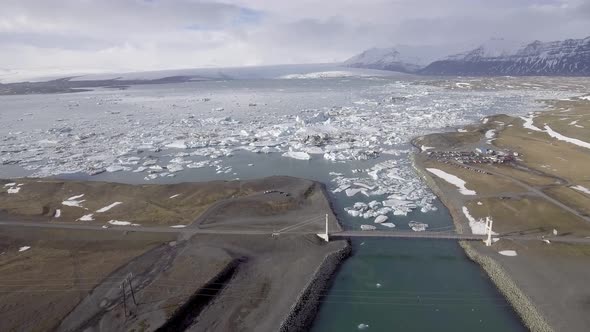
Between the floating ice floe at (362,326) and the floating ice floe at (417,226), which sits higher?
the floating ice floe at (417,226)

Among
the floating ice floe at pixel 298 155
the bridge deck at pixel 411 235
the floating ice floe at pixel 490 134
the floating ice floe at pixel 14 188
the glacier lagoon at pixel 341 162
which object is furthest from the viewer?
the floating ice floe at pixel 490 134

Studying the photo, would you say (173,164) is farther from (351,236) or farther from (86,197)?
(351,236)

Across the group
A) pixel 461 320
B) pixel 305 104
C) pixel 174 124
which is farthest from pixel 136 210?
pixel 305 104

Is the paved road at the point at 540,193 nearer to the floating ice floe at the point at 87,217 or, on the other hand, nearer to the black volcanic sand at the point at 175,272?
the black volcanic sand at the point at 175,272

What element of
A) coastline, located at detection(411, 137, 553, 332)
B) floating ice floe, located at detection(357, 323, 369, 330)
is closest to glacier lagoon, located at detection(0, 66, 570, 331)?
floating ice floe, located at detection(357, 323, 369, 330)

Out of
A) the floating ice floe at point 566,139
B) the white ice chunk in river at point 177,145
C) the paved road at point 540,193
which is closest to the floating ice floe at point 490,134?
the floating ice floe at point 566,139

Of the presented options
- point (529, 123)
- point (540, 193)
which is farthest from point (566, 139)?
point (540, 193)
